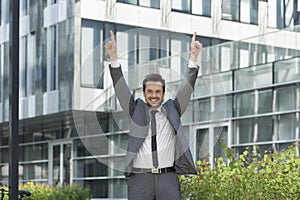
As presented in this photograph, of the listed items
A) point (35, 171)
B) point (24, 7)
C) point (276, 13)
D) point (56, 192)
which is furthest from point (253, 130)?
point (35, 171)

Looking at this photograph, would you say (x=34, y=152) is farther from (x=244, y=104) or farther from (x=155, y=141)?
(x=155, y=141)

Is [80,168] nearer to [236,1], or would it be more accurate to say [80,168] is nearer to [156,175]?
[236,1]

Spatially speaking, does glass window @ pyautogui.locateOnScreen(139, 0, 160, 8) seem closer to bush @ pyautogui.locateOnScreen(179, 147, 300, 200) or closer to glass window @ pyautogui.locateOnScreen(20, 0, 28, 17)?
glass window @ pyautogui.locateOnScreen(20, 0, 28, 17)

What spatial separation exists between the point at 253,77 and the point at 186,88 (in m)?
11.1

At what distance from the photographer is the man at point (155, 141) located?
21.6 feet

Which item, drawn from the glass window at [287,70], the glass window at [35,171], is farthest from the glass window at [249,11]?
the glass window at [35,171]

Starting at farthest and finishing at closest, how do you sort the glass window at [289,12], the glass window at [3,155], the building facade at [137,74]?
1. the glass window at [3,155]
2. the glass window at [289,12]
3. the building facade at [137,74]

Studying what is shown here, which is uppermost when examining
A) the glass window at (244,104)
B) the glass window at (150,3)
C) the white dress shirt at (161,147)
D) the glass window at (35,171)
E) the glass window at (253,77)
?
the glass window at (150,3)

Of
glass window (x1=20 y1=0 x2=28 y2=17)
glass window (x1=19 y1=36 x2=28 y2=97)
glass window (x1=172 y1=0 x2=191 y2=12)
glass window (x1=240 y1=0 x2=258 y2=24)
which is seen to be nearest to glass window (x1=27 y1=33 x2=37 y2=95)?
glass window (x1=19 y1=36 x2=28 y2=97)

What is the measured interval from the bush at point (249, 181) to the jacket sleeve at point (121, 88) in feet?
7.97

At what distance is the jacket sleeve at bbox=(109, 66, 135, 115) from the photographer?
21.9 ft

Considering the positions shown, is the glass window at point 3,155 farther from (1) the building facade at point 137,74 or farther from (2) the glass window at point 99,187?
(2) the glass window at point 99,187

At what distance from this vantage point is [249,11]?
64.6 ft

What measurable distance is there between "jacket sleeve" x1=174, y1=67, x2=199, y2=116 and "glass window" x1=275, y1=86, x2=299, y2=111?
9.87m
